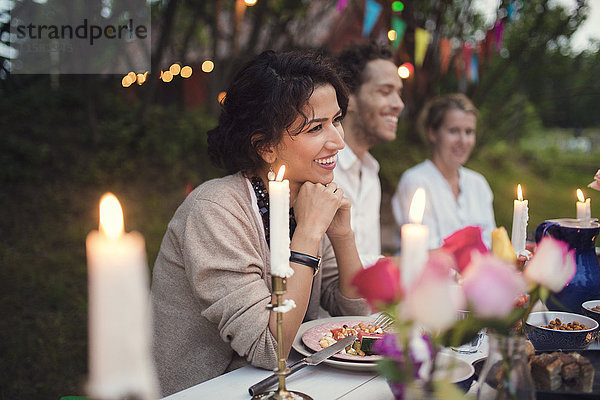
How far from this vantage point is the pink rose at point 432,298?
718 mm

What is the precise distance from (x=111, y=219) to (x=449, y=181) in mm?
3612

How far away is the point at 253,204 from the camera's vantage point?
6.14 feet

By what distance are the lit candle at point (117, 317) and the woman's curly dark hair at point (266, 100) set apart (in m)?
1.39

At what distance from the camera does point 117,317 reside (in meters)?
0.58

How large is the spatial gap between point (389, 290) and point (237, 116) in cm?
140

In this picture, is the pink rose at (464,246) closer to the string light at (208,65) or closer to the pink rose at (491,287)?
the pink rose at (491,287)

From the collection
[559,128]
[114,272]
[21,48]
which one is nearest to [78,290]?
[21,48]

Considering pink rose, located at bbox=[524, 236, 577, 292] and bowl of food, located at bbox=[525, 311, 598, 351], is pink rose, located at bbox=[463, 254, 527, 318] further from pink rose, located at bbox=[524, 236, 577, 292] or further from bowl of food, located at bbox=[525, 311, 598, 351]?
bowl of food, located at bbox=[525, 311, 598, 351]

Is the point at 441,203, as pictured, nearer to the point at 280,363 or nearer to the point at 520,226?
the point at 520,226

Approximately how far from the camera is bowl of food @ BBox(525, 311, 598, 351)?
1481 millimetres

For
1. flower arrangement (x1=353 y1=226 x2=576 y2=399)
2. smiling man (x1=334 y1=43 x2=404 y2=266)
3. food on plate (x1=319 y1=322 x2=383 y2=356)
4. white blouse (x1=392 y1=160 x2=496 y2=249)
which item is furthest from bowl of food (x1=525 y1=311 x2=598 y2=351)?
white blouse (x1=392 y1=160 x2=496 y2=249)

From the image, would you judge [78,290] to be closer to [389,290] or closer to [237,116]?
[237,116]

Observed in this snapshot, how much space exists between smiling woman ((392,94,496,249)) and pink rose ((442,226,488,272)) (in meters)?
2.79

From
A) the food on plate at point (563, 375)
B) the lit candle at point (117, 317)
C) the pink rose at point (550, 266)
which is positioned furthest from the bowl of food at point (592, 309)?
the lit candle at point (117, 317)
